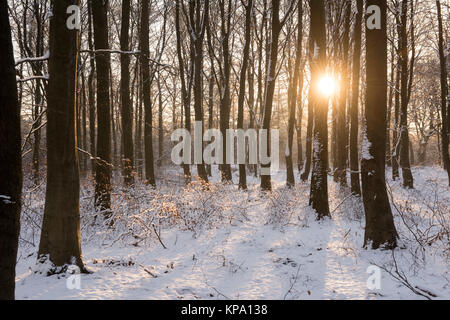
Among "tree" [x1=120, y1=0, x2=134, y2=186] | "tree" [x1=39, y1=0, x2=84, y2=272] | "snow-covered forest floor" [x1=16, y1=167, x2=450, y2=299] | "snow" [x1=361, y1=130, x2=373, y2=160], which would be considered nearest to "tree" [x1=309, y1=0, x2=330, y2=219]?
"snow-covered forest floor" [x1=16, y1=167, x2=450, y2=299]

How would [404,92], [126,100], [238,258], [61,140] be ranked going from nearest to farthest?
[61,140] → [238,258] → [126,100] → [404,92]

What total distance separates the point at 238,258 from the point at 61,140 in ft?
12.0

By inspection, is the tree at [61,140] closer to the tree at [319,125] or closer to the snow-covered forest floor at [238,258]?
the snow-covered forest floor at [238,258]

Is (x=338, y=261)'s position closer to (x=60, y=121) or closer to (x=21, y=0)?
(x=60, y=121)

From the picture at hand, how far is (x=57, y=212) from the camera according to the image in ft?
13.3

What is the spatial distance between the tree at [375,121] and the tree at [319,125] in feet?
8.41

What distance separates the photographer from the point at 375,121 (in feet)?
18.1

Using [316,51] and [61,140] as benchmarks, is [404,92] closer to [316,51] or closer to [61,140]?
[316,51]

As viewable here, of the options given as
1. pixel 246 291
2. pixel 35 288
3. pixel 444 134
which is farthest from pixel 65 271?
pixel 444 134

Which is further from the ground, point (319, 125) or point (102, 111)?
point (102, 111)

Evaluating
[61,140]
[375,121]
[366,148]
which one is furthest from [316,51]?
[61,140]

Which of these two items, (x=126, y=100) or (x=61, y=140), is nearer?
(x=61, y=140)

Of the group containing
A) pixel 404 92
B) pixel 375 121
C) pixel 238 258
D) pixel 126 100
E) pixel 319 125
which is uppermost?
pixel 404 92

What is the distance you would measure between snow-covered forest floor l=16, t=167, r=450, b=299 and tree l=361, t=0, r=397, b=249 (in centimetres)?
53
